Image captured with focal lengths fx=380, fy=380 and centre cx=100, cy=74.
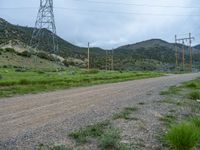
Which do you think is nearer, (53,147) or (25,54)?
(53,147)

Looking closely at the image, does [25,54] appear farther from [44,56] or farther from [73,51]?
[73,51]

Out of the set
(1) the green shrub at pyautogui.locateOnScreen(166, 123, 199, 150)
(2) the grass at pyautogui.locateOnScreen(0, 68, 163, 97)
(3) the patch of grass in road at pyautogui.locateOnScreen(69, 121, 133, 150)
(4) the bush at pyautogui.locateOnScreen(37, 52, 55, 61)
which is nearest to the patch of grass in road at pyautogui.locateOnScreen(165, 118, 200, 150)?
(1) the green shrub at pyautogui.locateOnScreen(166, 123, 199, 150)

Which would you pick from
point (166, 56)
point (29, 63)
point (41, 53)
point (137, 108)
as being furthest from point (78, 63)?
point (137, 108)

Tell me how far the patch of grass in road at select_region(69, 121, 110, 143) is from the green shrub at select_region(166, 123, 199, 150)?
74.8 inches

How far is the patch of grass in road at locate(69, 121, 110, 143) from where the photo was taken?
28.9ft

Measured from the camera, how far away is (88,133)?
30.7ft

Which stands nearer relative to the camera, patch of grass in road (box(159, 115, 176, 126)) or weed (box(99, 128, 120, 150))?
weed (box(99, 128, 120, 150))

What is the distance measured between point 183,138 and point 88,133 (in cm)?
245

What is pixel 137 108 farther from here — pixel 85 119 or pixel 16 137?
pixel 16 137

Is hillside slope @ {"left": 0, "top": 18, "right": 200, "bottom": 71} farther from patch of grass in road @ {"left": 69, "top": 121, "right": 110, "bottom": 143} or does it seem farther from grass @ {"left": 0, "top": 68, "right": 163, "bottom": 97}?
patch of grass in road @ {"left": 69, "top": 121, "right": 110, "bottom": 143}

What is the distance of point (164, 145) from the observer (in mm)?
8680

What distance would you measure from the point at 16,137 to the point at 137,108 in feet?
22.8

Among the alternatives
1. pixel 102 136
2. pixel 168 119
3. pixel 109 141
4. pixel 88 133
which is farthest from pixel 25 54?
pixel 109 141

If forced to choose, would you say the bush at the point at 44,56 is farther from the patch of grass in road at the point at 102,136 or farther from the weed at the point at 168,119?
the patch of grass in road at the point at 102,136
